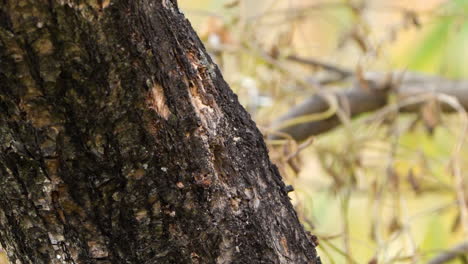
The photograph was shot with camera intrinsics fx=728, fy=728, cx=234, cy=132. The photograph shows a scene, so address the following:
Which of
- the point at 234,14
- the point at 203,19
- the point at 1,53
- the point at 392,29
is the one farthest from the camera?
the point at 203,19

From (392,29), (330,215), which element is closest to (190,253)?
(392,29)

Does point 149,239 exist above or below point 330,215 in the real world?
below

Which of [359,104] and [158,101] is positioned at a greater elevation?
[359,104]

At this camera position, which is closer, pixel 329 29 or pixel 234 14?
pixel 234 14

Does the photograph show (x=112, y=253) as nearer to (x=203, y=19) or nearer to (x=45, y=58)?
(x=45, y=58)

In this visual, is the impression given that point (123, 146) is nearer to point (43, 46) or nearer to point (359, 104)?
point (43, 46)

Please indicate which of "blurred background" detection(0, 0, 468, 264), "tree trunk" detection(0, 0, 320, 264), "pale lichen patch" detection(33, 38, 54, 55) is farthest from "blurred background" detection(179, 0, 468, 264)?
"pale lichen patch" detection(33, 38, 54, 55)

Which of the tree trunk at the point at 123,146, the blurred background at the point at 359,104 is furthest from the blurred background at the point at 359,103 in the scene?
the tree trunk at the point at 123,146

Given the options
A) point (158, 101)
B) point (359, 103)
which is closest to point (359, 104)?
point (359, 103)
